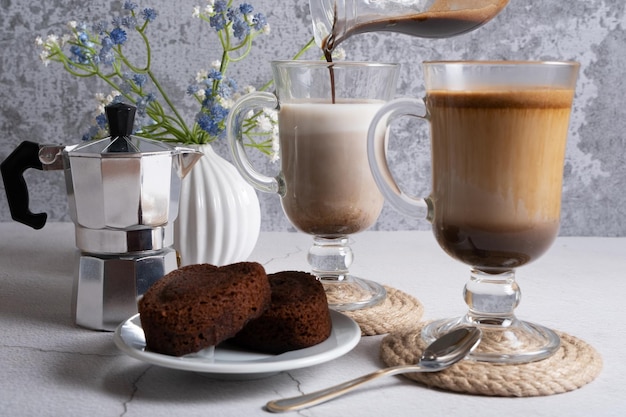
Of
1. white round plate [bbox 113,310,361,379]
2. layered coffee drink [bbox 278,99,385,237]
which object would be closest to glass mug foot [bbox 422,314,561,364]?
white round plate [bbox 113,310,361,379]

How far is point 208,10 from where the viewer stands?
140 cm

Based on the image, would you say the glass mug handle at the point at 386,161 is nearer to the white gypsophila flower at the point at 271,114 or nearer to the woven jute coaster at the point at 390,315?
the woven jute coaster at the point at 390,315

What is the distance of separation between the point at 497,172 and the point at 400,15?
0.34m

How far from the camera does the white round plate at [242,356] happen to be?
835mm

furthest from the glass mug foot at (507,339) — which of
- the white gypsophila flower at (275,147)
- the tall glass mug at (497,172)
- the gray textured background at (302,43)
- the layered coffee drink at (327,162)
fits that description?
the gray textured background at (302,43)

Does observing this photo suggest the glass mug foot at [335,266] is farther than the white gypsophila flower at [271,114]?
No

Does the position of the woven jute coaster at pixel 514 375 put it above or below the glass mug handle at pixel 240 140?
below

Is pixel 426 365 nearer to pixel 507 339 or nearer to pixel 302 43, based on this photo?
pixel 507 339

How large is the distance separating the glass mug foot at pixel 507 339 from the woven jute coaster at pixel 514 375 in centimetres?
1

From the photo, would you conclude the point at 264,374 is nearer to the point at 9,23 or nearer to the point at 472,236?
the point at 472,236

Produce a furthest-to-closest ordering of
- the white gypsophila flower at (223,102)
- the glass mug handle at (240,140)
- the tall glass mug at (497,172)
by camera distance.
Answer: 1. the white gypsophila flower at (223,102)
2. the glass mug handle at (240,140)
3. the tall glass mug at (497,172)

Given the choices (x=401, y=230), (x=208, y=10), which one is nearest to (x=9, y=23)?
(x=208, y=10)

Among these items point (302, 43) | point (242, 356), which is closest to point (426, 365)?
point (242, 356)

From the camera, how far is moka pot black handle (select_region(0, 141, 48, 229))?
116 cm
